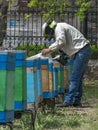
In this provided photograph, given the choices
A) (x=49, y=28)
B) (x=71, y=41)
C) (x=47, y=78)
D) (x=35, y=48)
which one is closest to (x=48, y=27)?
(x=49, y=28)

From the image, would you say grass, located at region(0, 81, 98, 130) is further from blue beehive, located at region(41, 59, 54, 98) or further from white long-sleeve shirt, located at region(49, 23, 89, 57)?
white long-sleeve shirt, located at region(49, 23, 89, 57)

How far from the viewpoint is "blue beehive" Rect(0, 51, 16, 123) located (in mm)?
7086

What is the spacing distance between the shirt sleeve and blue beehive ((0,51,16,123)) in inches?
172

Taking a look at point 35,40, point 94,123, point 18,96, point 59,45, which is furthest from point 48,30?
point 35,40

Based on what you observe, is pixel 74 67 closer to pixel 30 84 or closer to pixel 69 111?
pixel 69 111

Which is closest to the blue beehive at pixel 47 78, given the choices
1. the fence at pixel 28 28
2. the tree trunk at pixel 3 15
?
the tree trunk at pixel 3 15

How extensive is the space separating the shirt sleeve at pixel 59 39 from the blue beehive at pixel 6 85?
437 centimetres

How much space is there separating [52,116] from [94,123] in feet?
2.75

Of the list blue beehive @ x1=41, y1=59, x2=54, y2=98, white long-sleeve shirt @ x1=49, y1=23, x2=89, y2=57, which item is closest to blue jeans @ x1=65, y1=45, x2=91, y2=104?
white long-sleeve shirt @ x1=49, y1=23, x2=89, y2=57

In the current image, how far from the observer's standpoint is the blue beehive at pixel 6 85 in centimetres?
709

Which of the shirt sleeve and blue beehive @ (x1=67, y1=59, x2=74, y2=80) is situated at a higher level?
the shirt sleeve

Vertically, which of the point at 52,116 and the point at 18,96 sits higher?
the point at 18,96

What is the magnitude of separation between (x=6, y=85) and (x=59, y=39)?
15.1 feet

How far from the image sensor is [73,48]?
1195 centimetres
